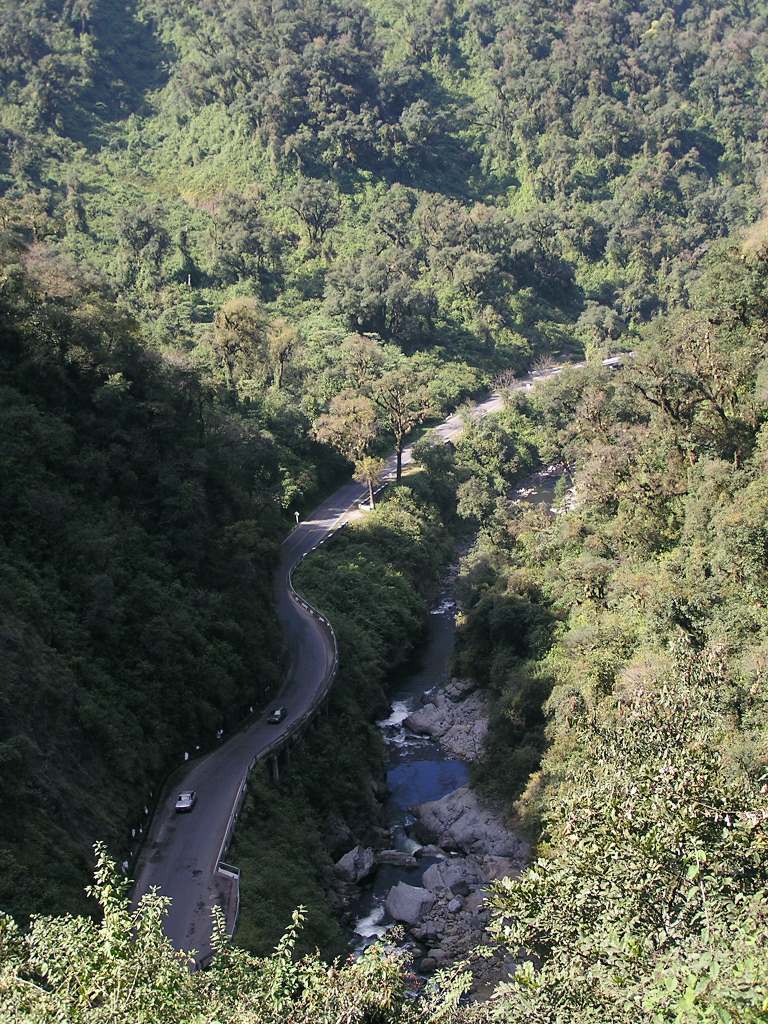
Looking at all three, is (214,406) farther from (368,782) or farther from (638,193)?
(638,193)

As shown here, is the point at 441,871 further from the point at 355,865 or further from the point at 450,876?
the point at 355,865

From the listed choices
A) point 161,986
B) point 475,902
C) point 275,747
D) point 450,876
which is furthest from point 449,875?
point 161,986

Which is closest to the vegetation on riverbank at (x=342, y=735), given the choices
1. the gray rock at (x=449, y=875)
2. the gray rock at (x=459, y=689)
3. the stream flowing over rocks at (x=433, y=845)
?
the stream flowing over rocks at (x=433, y=845)

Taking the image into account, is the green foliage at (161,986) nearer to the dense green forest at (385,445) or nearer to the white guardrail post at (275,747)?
the dense green forest at (385,445)

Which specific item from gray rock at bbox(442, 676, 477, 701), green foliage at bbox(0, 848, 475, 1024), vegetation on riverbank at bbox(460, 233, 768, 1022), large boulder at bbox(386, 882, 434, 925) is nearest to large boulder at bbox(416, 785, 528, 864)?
vegetation on riverbank at bbox(460, 233, 768, 1022)

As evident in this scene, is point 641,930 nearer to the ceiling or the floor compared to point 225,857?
nearer to the ceiling

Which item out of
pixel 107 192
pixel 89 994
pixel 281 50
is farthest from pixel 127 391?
pixel 281 50

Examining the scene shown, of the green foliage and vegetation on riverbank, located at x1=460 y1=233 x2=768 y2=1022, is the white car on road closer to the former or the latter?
vegetation on riverbank, located at x1=460 y1=233 x2=768 y2=1022
